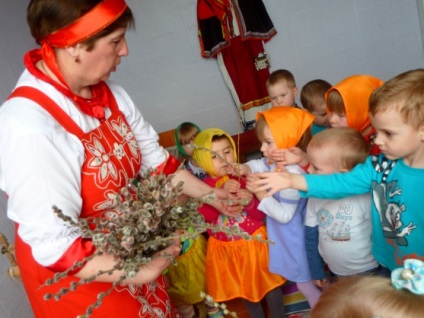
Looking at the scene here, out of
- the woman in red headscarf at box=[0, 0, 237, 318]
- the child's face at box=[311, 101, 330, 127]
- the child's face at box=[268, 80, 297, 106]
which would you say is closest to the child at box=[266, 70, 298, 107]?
the child's face at box=[268, 80, 297, 106]

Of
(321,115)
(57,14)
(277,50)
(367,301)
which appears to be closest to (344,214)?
(367,301)

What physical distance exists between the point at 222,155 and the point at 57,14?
1214mm

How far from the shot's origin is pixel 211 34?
146 inches

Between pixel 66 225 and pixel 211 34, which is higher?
pixel 211 34

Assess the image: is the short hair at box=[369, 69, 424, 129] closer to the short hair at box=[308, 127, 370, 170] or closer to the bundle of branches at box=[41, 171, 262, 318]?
the short hair at box=[308, 127, 370, 170]

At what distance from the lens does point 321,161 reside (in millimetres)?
1645

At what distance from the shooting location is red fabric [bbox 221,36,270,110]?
367 cm

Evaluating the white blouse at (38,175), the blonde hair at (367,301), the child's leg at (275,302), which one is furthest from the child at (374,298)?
the child's leg at (275,302)

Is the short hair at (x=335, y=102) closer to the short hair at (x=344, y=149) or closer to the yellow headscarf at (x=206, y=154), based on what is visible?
the short hair at (x=344, y=149)

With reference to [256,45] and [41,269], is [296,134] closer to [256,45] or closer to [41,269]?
[41,269]

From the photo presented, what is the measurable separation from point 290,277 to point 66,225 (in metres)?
1.23

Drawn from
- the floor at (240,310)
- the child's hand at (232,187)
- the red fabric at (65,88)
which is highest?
the red fabric at (65,88)

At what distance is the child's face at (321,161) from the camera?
1627 millimetres

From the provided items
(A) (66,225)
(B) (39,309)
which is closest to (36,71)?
(A) (66,225)
